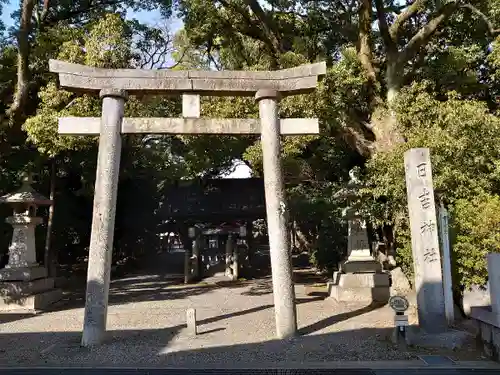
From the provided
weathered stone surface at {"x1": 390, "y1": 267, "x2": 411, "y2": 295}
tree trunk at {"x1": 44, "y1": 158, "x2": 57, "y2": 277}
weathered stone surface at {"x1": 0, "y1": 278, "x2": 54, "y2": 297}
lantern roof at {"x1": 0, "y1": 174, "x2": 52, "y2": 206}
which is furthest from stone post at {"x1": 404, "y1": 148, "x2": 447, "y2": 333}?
tree trunk at {"x1": 44, "y1": 158, "x2": 57, "y2": 277}

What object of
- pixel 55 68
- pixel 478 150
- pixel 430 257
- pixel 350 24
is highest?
pixel 350 24

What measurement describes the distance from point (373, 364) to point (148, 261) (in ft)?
71.9

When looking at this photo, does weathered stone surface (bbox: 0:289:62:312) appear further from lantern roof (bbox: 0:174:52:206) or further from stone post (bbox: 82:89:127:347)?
stone post (bbox: 82:89:127:347)

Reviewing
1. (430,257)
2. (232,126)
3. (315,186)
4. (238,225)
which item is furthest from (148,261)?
(430,257)

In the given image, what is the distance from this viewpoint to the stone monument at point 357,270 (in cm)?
1218

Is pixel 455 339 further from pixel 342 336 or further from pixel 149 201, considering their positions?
pixel 149 201

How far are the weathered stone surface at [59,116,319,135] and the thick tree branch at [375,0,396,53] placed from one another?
6181 millimetres

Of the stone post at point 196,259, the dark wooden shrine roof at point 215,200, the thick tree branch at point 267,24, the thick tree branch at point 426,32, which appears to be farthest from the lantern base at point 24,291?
the dark wooden shrine roof at point 215,200

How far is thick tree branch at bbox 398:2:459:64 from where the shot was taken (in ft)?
40.8

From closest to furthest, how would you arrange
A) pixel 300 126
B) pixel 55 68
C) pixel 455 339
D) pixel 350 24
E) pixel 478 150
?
1. pixel 455 339
2. pixel 55 68
3. pixel 300 126
4. pixel 478 150
5. pixel 350 24

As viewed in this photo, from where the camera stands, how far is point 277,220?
7930mm

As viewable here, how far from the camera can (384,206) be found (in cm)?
1155

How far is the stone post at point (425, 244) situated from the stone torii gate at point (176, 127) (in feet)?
6.40

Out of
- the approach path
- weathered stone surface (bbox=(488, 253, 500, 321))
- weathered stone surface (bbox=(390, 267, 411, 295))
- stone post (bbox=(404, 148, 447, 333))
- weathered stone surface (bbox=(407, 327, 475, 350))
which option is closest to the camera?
weathered stone surface (bbox=(488, 253, 500, 321))
